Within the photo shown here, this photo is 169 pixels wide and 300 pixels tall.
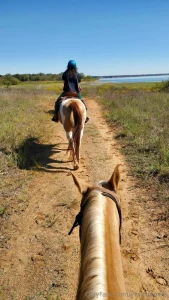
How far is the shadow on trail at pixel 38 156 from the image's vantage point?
5.46m

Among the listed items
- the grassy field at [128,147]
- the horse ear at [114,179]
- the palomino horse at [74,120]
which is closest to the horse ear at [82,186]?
the horse ear at [114,179]

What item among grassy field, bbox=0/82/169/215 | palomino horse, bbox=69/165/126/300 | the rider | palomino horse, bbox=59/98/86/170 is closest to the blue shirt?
the rider

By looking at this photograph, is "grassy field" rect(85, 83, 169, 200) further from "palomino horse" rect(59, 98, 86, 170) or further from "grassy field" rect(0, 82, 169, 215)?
"palomino horse" rect(59, 98, 86, 170)

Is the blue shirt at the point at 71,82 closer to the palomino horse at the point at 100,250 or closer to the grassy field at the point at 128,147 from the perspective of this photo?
the grassy field at the point at 128,147

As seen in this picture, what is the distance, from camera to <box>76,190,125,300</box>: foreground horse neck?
1024mm

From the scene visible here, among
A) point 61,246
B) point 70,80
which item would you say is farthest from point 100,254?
point 70,80

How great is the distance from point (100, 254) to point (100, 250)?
2 cm

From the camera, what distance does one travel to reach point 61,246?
300cm

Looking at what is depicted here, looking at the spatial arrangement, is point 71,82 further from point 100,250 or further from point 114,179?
point 100,250

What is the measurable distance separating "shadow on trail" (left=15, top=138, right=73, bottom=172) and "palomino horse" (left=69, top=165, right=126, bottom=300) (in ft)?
12.9

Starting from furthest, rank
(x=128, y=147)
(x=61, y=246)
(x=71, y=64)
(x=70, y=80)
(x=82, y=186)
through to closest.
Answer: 1. (x=128, y=147)
2. (x=70, y=80)
3. (x=71, y=64)
4. (x=61, y=246)
5. (x=82, y=186)

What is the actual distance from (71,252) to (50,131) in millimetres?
6358

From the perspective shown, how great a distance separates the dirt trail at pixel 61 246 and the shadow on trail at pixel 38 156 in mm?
368

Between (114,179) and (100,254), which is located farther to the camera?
(114,179)
